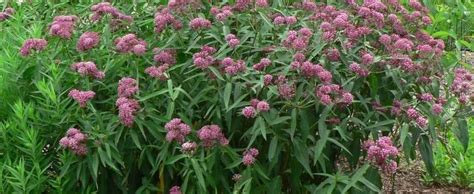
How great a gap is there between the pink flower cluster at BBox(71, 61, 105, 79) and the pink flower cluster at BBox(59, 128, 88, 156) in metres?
0.25

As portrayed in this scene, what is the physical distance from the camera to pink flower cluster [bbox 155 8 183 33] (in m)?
3.53

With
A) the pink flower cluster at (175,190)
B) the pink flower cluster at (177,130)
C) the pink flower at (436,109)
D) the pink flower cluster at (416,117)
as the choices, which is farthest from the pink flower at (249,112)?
the pink flower at (436,109)

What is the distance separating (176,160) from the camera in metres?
3.22

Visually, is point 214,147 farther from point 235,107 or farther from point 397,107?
point 397,107

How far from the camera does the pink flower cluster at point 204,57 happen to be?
10.8 ft

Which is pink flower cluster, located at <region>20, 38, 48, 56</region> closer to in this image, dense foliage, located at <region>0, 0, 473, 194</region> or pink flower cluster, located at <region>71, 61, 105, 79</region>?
dense foliage, located at <region>0, 0, 473, 194</region>

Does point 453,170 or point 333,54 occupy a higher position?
point 333,54

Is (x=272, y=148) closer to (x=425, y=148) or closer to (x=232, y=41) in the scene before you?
(x=232, y=41)

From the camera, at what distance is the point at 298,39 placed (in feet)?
11.0

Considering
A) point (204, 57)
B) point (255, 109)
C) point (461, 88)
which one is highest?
point (204, 57)

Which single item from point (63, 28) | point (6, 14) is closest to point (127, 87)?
point (63, 28)

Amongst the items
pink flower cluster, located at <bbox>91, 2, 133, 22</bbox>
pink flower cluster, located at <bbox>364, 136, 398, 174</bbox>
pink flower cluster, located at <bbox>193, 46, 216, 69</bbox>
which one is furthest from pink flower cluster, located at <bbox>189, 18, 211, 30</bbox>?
pink flower cluster, located at <bbox>364, 136, 398, 174</bbox>

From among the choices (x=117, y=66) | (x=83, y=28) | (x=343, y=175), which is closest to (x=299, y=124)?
(x=343, y=175)

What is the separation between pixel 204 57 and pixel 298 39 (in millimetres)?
411
